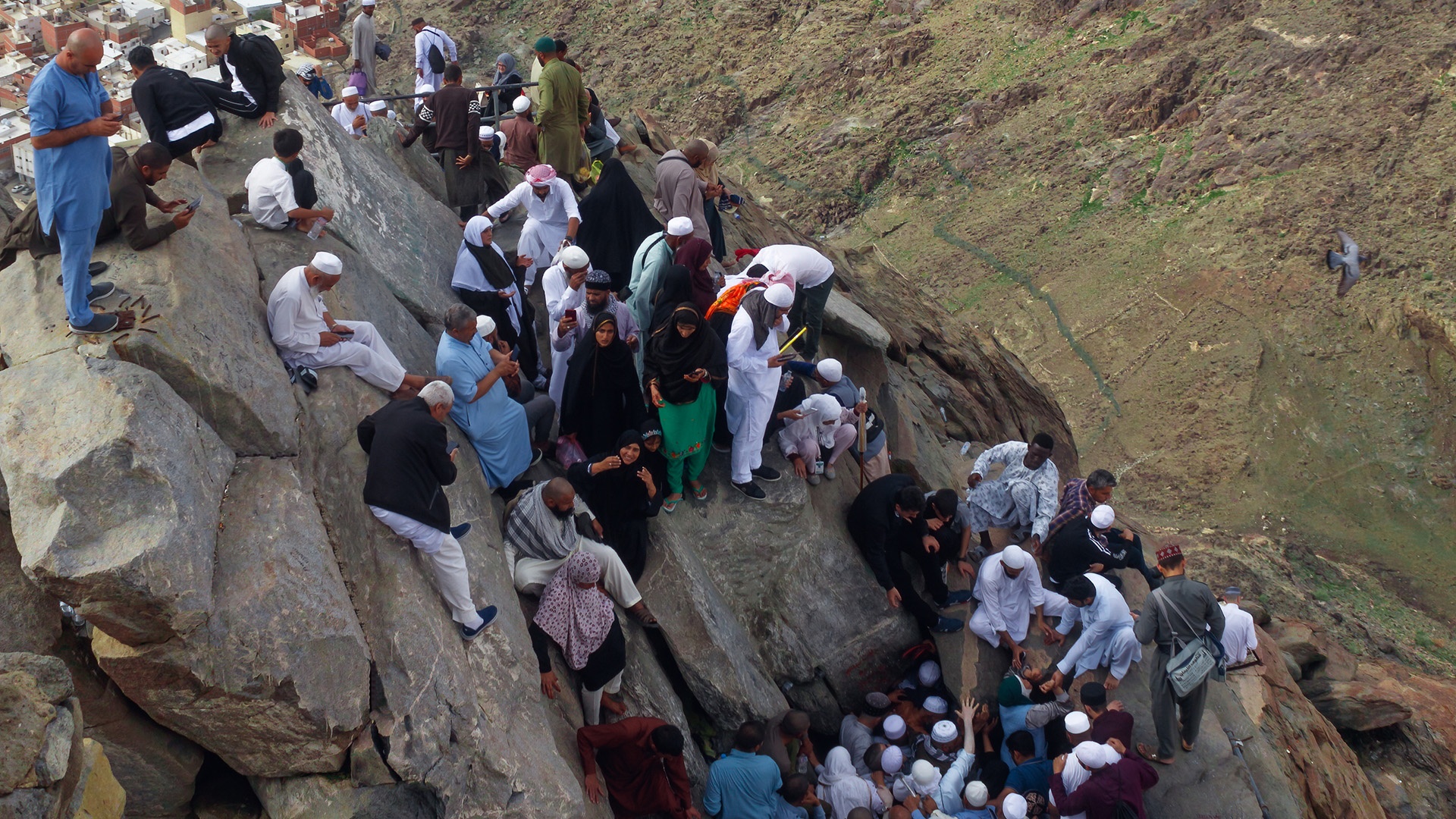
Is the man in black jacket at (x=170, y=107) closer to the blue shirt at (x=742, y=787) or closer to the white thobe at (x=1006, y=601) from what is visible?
the blue shirt at (x=742, y=787)

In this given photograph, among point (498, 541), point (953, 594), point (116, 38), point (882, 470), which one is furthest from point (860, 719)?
point (116, 38)

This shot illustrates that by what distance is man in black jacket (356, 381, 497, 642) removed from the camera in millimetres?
5520

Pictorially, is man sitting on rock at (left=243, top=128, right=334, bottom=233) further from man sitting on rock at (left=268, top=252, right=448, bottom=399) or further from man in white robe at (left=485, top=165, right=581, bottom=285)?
man in white robe at (left=485, top=165, right=581, bottom=285)

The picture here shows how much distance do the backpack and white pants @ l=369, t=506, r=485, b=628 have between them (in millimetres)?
8014

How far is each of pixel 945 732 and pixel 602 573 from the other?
324cm

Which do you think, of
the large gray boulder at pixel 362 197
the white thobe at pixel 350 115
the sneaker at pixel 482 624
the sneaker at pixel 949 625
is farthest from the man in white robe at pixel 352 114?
the sneaker at pixel 949 625

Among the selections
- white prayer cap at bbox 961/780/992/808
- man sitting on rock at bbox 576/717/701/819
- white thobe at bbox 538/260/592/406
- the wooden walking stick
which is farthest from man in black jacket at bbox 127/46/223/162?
white prayer cap at bbox 961/780/992/808

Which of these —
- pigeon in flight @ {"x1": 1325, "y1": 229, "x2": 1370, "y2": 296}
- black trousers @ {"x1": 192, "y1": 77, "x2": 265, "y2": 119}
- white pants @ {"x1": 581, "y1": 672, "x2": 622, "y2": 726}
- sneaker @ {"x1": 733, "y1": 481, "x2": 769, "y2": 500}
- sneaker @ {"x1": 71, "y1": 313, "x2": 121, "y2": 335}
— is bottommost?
pigeon in flight @ {"x1": 1325, "y1": 229, "x2": 1370, "y2": 296}

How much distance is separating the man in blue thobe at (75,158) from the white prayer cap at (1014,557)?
6.37 m

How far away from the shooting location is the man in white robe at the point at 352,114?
413 inches

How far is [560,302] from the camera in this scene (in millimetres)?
7691

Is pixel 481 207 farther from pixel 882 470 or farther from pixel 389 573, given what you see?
pixel 389 573

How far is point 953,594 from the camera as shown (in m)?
8.77

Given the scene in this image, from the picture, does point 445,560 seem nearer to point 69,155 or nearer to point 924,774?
point 69,155
